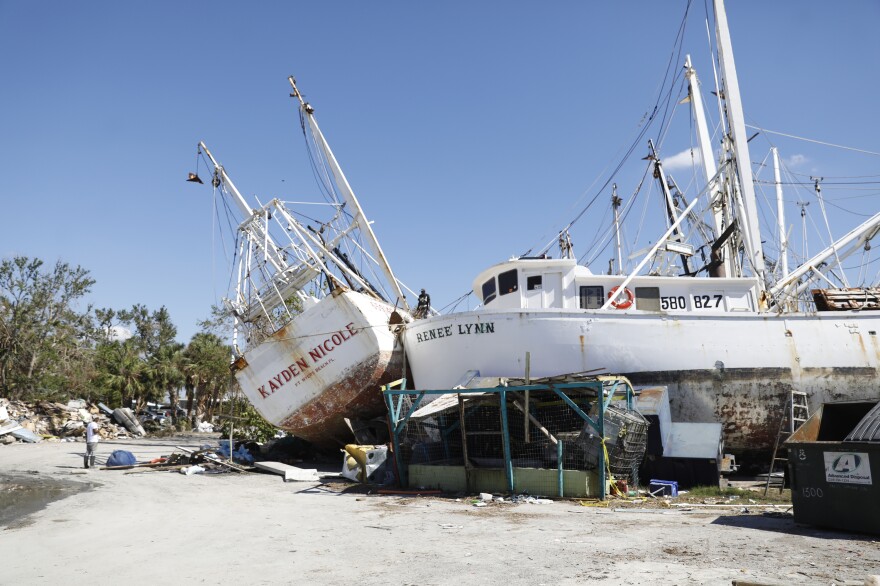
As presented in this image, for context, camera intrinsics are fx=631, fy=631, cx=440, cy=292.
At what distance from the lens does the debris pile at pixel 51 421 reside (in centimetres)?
3045

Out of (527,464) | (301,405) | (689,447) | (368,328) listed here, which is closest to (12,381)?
(301,405)

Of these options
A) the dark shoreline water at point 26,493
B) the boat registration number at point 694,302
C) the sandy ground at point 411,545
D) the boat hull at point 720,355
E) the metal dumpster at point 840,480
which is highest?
the boat registration number at point 694,302

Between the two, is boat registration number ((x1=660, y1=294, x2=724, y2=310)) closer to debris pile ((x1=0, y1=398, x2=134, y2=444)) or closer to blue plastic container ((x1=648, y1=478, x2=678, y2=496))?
blue plastic container ((x1=648, y1=478, x2=678, y2=496))

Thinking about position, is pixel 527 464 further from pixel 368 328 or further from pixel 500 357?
pixel 368 328

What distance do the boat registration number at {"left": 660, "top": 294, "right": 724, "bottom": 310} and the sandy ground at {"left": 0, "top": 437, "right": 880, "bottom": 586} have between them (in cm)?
999

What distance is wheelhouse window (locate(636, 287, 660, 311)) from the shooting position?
19.1m

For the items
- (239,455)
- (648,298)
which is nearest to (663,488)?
(648,298)

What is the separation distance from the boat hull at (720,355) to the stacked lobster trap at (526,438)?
9.04ft

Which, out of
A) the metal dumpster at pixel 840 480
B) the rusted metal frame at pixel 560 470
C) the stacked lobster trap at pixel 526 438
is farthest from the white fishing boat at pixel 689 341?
the metal dumpster at pixel 840 480

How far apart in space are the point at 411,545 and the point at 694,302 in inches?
567

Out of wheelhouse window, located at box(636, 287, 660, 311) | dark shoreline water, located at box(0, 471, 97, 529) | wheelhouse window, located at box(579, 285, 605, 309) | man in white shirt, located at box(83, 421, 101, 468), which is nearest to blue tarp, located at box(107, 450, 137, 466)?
man in white shirt, located at box(83, 421, 101, 468)

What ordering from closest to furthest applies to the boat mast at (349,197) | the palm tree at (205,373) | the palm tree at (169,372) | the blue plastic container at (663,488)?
the blue plastic container at (663,488)
the boat mast at (349,197)
the palm tree at (169,372)
the palm tree at (205,373)

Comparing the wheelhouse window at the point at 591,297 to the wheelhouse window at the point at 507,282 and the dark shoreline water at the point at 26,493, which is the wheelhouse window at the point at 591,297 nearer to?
the wheelhouse window at the point at 507,282

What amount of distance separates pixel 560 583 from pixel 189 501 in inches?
362
